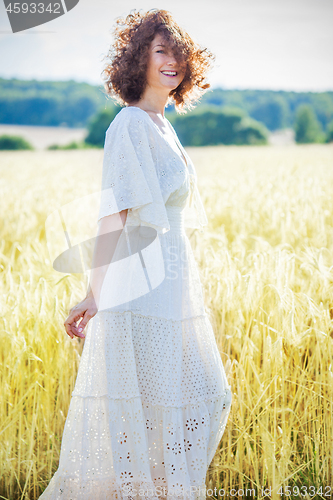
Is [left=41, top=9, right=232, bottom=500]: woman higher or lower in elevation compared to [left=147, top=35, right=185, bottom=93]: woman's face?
lower

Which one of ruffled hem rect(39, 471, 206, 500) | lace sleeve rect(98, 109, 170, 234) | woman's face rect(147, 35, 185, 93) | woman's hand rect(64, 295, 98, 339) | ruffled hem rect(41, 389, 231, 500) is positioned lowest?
ruffled hem rect(39, 471, 206, 500)

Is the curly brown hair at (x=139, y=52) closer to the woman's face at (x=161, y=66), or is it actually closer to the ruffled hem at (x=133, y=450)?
the woman's face at (x=161, y=66)

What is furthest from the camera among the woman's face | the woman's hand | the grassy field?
the grassy field

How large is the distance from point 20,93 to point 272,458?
4987 centimetres

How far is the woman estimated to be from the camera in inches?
46.7

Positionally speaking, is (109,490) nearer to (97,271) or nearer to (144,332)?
(144,332)

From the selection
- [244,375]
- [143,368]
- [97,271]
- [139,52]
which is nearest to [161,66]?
[139,52]

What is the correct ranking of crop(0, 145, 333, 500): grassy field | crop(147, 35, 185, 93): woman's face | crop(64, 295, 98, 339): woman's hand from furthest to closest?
crop(0, 145, 333, 500): grassy field
crop(147, 35, 185, 93): woman's face
crop(64, 295, 98, 339): woman's hand

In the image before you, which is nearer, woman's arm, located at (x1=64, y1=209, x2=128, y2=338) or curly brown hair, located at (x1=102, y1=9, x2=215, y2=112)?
woman's arm, located at (x1=64, y1=209, x2=128, y2=338)

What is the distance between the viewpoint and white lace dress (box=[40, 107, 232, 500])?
1.19 m

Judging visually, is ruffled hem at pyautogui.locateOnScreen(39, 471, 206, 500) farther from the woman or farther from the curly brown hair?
the curly brown hair

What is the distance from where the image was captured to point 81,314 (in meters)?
1.15

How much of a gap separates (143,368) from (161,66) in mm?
940

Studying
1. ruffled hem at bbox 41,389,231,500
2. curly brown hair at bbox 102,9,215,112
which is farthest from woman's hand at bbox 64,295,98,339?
curly brown hair at bbox 102,9,215,112
